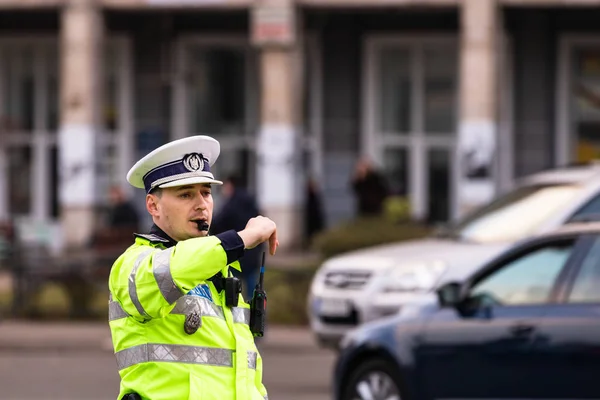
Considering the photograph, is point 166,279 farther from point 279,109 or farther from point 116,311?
point 279,109

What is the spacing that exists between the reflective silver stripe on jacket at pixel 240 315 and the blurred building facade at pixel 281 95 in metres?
22.6

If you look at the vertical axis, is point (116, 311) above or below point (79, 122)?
below

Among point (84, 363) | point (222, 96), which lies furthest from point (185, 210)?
point (222, 96)

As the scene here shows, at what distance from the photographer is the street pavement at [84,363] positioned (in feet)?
44.5

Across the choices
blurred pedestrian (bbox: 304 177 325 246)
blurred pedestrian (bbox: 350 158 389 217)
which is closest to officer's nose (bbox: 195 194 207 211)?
blurred pedestrian (bbox: 350 158 389 217)

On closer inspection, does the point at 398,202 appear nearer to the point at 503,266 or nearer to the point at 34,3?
the point at 34,3

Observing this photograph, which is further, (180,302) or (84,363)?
(84,363)

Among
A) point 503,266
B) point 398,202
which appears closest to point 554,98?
point 398,202

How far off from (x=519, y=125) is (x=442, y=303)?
68.0 feet

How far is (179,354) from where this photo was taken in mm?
4484

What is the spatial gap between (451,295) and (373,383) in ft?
3.17

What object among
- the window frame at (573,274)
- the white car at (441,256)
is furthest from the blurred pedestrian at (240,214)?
the window frame at (573,274)

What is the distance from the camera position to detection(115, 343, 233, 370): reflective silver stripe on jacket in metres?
4.48

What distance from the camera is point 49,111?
31.4 metres
